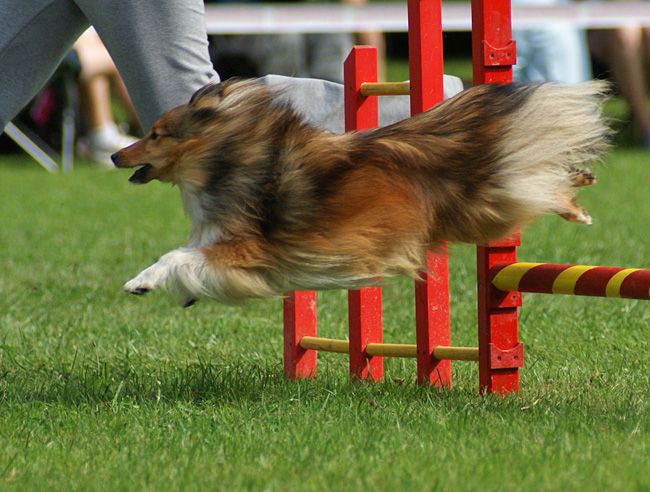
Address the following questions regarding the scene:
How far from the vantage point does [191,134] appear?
12.2ft

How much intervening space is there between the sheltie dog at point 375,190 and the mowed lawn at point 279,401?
0.25 meters

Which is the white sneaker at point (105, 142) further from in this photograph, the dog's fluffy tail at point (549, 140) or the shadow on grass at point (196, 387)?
the dog's fluffy tail at point (549, 140)

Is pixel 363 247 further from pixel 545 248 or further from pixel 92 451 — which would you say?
pixel 545 248

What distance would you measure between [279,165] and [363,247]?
0.36 metres

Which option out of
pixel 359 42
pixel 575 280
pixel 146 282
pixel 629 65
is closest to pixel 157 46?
pixel 146 282

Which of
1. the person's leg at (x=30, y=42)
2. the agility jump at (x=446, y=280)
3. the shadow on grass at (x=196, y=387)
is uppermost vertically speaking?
the person's leg at (x=30, y=42)

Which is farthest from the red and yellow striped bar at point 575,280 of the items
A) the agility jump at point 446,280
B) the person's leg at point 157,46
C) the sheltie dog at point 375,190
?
the person's leg at point 157,46

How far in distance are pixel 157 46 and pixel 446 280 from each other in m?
1.25

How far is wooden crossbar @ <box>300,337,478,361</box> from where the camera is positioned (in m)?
3.99

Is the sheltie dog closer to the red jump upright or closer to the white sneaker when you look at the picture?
the red jump upright

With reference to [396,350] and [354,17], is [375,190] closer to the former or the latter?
[396,350]

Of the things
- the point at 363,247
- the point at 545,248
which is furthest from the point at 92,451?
the point at 545,248

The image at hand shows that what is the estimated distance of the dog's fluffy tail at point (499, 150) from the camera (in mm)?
3510

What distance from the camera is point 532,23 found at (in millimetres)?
12039
